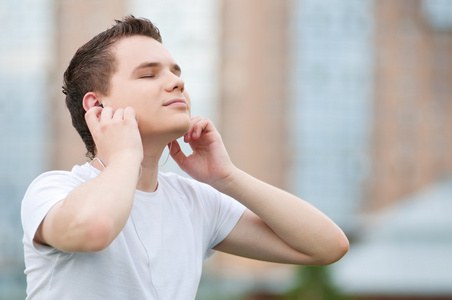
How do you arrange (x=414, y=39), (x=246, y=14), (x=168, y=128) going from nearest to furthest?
1. (x=168, y=128)
2. (x=246, y=14)
3. (x=414, y=39)

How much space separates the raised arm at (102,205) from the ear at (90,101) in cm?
20

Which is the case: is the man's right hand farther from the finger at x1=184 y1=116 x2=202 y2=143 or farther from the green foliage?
the green foliage

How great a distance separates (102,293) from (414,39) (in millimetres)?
57663

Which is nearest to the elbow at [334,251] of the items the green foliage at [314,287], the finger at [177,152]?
the finger at [177,152]

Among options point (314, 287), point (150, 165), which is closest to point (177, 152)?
point (150, 165)

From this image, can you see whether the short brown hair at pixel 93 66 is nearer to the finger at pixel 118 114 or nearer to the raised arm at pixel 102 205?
the finger at pixel 118 114

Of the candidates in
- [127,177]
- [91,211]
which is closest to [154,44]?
[127,177]

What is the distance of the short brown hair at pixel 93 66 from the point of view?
7.66 feet

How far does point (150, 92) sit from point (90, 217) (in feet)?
1.68

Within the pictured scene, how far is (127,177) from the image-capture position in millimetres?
2053

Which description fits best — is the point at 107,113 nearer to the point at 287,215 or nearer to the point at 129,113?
the point at 129,113

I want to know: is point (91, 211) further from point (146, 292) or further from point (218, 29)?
point (218, 29)

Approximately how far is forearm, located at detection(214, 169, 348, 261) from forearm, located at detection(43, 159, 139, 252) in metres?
0.54

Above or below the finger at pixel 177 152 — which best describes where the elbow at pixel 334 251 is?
below
